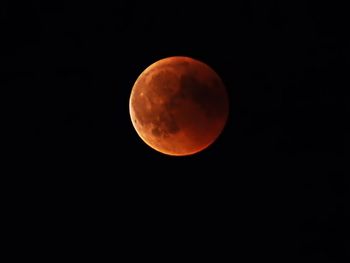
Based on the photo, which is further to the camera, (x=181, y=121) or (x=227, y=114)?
(x=227, y=114)

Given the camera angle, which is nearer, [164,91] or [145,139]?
[164,91]

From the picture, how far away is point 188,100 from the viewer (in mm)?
9672

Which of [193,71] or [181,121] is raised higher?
[193,71]

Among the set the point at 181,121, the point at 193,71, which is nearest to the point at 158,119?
the point at 181,121

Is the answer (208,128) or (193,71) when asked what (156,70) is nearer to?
(193,71)

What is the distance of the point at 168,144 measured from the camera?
1018cm

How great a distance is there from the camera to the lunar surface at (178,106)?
31.8 ft

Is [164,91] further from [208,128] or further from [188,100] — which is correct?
[208,128]

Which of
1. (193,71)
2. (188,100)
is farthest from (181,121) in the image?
(193,71)

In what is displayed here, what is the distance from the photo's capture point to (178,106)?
9625 mm

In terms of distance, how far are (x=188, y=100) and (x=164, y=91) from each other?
508 mm

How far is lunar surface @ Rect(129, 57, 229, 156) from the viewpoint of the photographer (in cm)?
968

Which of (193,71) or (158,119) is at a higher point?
(193,71)

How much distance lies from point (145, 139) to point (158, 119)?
88cm
